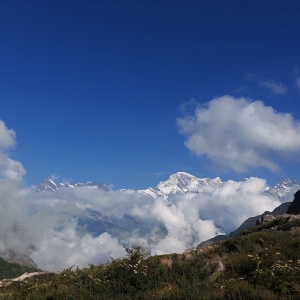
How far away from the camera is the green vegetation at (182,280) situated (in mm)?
11430

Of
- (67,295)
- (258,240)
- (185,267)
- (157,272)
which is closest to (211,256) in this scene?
(258,240)

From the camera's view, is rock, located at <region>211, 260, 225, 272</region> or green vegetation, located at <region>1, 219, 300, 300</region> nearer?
green vegetation, located at <region>1, 219, 300, 300</region>

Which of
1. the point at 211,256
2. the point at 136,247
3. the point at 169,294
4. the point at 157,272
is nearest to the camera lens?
the point at 169,294

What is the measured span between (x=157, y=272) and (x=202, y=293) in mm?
3443

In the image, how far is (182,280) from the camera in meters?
13.3

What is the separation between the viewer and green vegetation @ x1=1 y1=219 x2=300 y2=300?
11.4 meters

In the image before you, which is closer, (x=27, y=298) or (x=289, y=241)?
(x=27, y=298)

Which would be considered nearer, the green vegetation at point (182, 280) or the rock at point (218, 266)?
the green vegetation at point (182, 280)

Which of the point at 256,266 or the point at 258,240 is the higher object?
the point at 258,240

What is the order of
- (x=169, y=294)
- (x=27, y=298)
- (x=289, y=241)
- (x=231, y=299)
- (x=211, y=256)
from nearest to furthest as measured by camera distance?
(x=231, y=299), (x=169, y=294), (x=27, y=298), (x=289, y=241), (x=211, y=256)

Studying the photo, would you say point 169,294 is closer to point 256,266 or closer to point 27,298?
point 256,266

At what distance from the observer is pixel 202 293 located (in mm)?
11438

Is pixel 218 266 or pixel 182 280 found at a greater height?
pixel 218 266

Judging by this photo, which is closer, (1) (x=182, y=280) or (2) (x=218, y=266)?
(1) (x=182, y=280)
